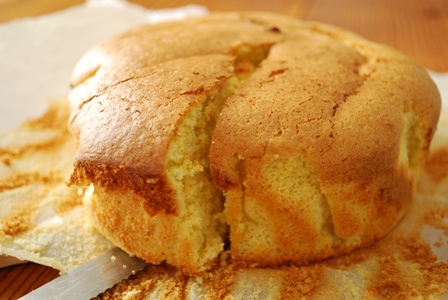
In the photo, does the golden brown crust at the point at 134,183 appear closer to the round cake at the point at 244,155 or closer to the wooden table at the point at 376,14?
the round cake at the point at 244,155

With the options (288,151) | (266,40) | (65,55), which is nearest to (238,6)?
(65,55)

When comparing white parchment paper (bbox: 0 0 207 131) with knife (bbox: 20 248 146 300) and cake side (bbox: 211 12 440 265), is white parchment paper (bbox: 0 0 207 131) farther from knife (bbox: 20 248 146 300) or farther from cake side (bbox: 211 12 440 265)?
cake side (bbox: 211 12 440 265)

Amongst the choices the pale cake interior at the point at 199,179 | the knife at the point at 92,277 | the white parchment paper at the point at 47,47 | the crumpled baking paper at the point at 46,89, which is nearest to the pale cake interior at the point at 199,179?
the pale cake interior at the point at 199,179

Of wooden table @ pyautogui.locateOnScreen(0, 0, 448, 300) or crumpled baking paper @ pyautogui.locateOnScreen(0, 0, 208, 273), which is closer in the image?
crumpled baking paper @ pyautogui.locateOnScreen(0, 0, 208, 273)

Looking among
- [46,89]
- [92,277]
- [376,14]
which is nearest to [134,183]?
[92,277]

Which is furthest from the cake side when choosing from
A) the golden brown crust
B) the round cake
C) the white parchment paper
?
the white parchment paper

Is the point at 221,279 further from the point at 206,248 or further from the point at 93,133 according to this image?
the point at 93,133

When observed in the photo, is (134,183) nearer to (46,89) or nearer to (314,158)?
(314,158)
